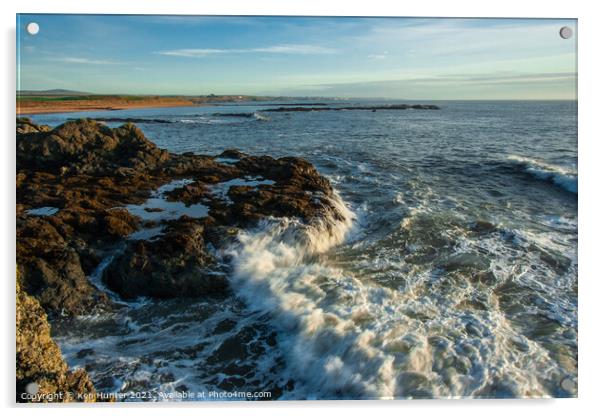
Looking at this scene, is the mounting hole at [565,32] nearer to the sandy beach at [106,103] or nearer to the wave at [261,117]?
the sandy beach at [106,103]

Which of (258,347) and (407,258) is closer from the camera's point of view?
(258,347)

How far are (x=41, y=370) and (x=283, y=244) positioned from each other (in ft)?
10.0

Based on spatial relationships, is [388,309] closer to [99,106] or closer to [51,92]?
[51,92]

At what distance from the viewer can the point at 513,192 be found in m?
7.11

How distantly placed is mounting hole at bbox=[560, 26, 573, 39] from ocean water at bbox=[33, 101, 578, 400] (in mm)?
757

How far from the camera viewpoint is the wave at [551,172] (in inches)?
189

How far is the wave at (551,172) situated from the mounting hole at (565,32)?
1.50 meters

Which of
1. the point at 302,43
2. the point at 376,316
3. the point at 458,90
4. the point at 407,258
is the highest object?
the point at 302,43

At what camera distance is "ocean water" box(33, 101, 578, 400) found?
146 inches

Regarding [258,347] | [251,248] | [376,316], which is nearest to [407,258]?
[376,316]

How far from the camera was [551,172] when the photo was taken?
5953 mm

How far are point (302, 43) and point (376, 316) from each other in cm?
326

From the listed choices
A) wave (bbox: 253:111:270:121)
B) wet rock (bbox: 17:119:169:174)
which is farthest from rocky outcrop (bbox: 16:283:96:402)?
wave (bbox: 253:111:270:121)
